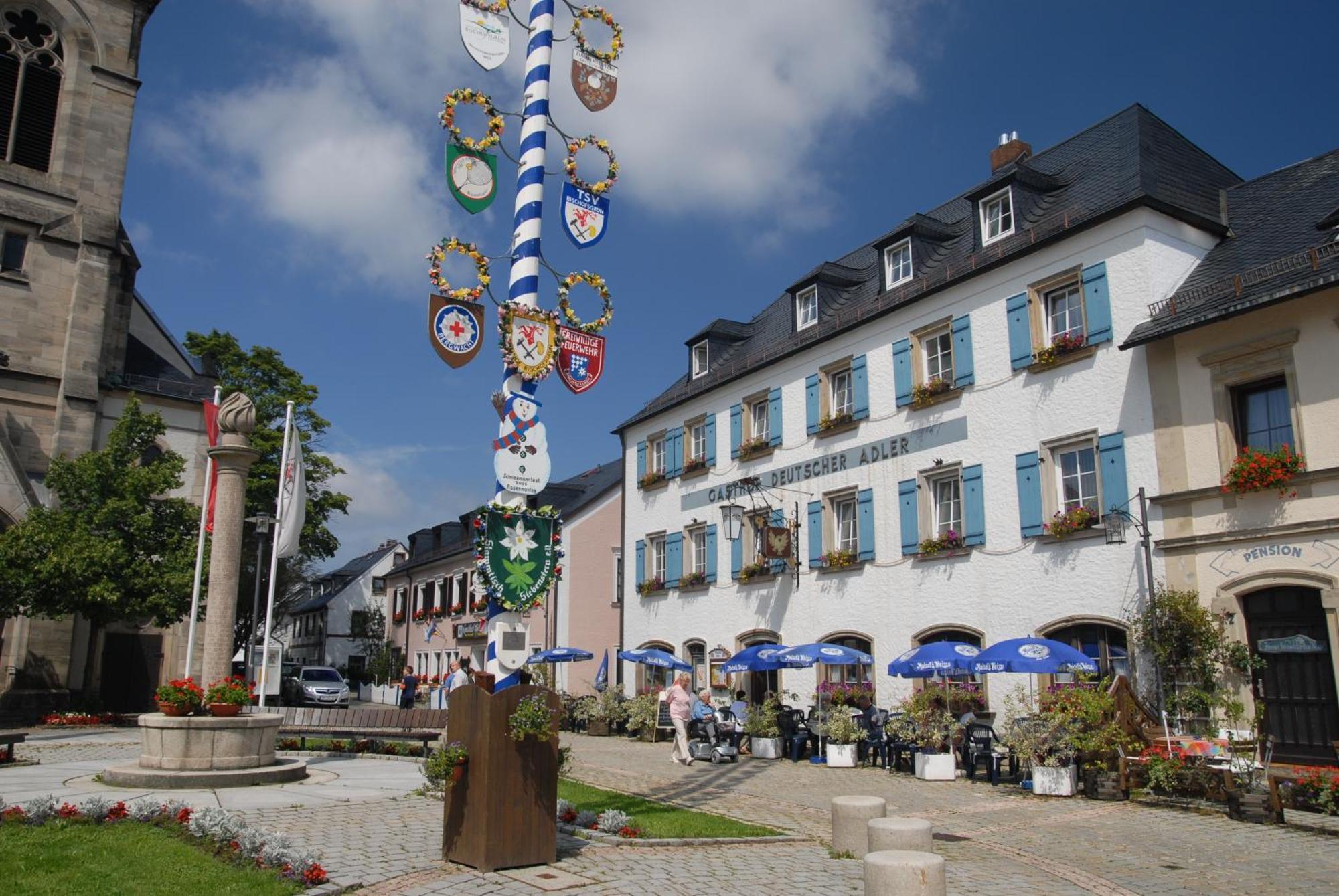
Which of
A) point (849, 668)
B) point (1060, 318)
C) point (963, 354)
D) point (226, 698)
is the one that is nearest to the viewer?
point (226, 698)

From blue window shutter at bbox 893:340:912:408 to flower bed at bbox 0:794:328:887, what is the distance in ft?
52.5

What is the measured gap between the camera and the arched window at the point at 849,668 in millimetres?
22281

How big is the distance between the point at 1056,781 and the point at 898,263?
13.4 m

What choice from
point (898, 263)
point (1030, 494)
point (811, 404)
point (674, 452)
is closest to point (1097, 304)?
point (1030, 494)

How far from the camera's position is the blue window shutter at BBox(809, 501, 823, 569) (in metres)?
23.8

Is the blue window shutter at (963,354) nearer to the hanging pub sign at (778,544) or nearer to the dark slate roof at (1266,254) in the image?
the dark slate roof at (1266,254)

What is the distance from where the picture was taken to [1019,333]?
1955cm

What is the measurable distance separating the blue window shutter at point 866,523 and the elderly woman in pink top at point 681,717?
556 cm

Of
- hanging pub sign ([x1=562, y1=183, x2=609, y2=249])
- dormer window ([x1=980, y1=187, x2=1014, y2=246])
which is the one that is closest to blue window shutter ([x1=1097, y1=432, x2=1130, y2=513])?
dormer window ([x1=980, y1=187, x2=1014, y2=246])

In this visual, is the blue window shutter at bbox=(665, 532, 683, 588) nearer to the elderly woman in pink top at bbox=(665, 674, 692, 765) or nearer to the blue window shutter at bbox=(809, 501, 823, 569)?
the blue window shutter at bbox=(809, 501, 823, 569)

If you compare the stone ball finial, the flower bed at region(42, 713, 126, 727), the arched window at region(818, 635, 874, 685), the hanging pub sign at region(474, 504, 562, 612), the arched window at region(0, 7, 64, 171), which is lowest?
the flower bed at region(42, 713, 126, 727)

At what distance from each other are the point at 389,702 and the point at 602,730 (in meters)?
22.9

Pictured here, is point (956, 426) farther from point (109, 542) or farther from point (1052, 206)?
point (109, 542)

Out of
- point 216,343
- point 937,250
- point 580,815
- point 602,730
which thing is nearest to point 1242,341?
point 937,250
